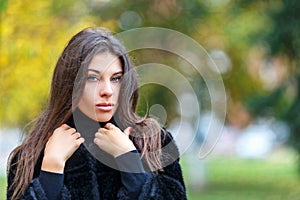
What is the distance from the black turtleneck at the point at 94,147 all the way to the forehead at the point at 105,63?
172 mm

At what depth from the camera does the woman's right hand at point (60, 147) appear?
282cm

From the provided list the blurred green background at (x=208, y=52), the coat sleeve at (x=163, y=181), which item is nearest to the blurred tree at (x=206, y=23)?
the blurred green background at (x=208, y=52)

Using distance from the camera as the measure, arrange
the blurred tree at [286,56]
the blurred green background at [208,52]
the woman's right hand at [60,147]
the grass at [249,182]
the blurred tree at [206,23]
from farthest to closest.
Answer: the grass at [249,182]
the blurred tree at [206,23]
the blurred tree at [286,56]
the blurred green background at [208,52]
the woman's right hand at [60,147]

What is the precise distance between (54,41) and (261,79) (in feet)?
34.6

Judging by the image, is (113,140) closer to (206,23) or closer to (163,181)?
(163,181)

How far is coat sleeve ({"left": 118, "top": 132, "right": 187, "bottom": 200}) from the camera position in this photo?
2.86 meters

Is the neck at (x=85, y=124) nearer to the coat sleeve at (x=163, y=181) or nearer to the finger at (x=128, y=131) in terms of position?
the finger at (x=128, y=131)

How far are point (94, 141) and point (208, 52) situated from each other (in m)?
15.0

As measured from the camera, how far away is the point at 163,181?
297 centimetres

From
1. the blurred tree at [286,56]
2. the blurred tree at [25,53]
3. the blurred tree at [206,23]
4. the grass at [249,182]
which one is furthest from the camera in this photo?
the grass at [249,182]

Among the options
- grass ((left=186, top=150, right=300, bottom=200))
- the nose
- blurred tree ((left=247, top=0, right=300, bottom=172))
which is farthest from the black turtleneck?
grass ((left=186, top=150, right=300, bottom=200))

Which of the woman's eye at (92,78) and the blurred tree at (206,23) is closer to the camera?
the woman's eye at (92,78)

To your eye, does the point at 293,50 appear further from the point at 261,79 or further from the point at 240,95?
the point at 261,79

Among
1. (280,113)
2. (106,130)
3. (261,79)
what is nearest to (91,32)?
(106,130)
